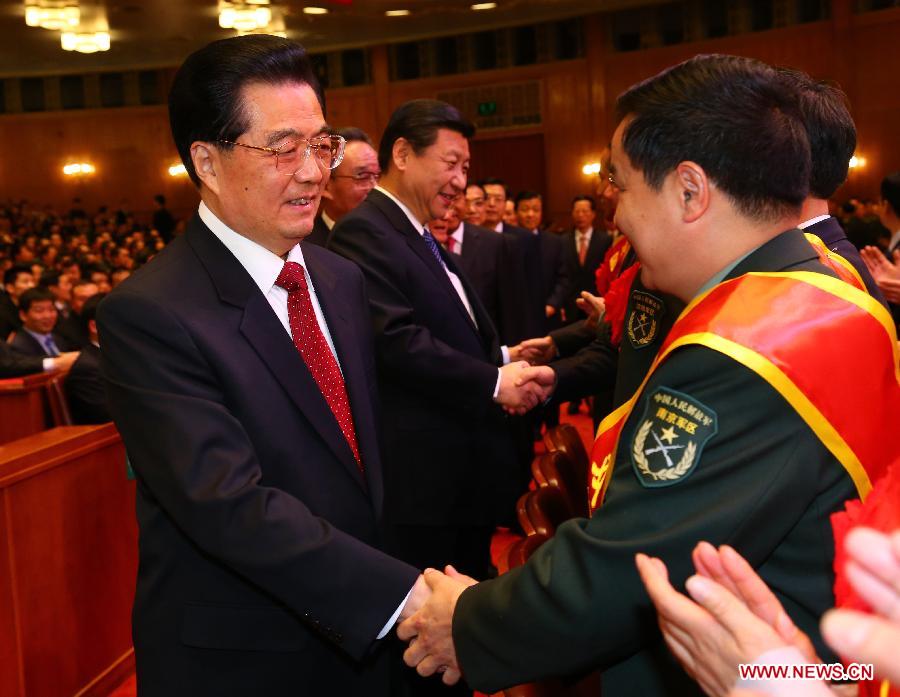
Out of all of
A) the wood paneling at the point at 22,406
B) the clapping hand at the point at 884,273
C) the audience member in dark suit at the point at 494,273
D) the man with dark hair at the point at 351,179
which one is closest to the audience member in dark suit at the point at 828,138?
the clapping hand at the point at 884,273

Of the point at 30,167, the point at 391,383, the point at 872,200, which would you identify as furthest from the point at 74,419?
the point at 30,167

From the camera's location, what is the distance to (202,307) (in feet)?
5.21

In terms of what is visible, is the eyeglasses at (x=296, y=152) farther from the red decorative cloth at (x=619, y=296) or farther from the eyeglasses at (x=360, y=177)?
the eyeglasses at (x=360, y=177)

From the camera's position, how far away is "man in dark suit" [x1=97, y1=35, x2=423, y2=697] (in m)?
1.51

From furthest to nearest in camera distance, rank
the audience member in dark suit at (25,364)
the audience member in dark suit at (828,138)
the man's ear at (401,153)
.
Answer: the audience member in dark suit at (25,364), the man's ear at (401,153), the audience member in dark suit at (828,138)

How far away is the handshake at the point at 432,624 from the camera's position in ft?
5.09

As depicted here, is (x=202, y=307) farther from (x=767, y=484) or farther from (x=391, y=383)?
(x=391, y=383)

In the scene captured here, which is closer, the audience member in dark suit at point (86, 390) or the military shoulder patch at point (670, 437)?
the military shoulder patch at point (670, 437)

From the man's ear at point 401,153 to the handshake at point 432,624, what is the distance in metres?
1.64

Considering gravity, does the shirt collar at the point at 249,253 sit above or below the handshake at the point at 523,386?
above

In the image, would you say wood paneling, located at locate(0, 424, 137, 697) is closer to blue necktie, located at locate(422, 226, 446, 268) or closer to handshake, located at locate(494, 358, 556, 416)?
blue necktie, located at locate(422, 226, 446, 268)

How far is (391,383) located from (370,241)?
17.0 inches

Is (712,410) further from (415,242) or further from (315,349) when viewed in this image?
(415,242)

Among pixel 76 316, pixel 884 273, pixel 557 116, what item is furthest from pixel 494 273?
pixel 557 116
